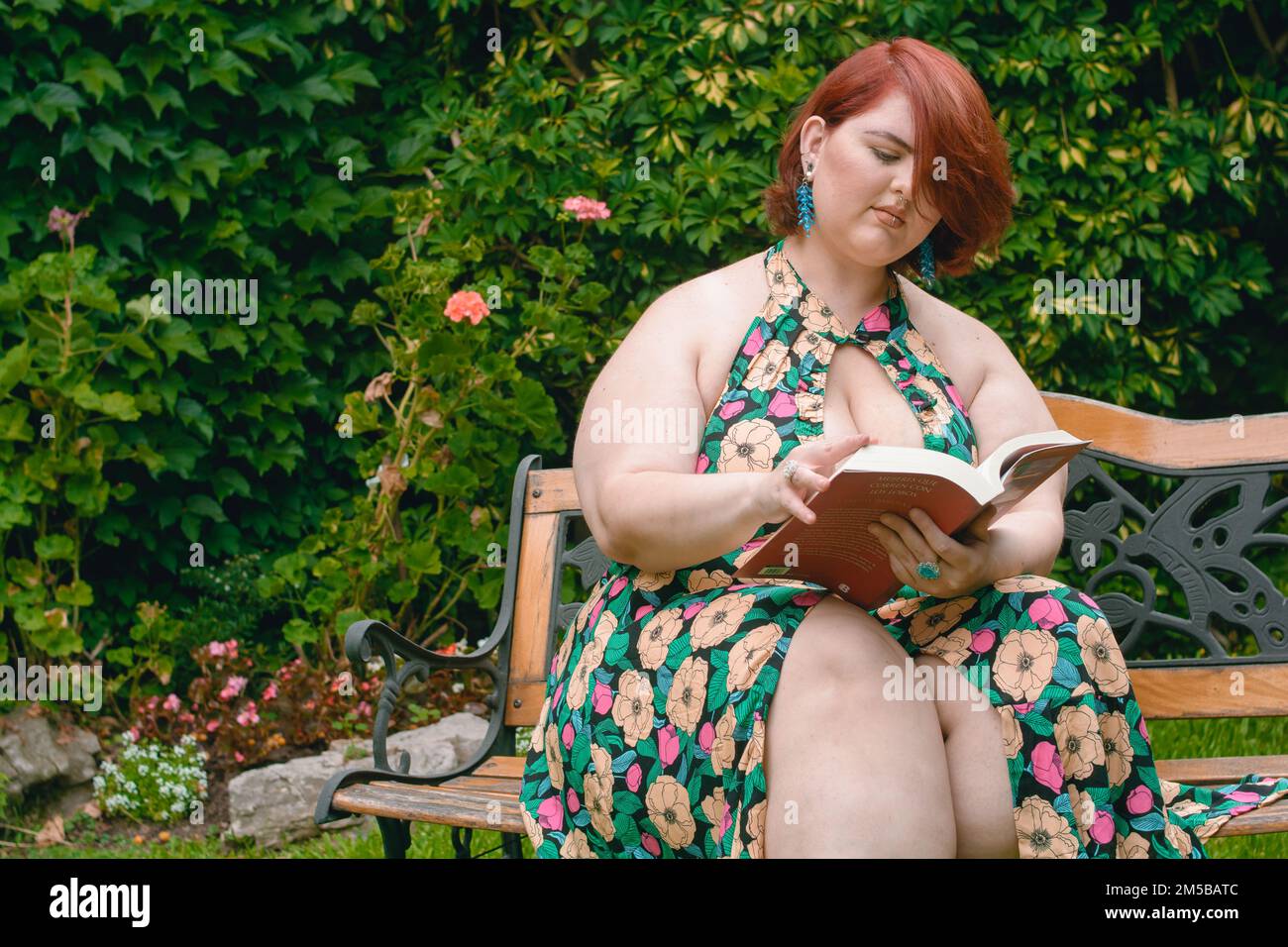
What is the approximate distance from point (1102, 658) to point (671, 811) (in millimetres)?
653

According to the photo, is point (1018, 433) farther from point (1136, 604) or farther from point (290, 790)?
point (290, 790)

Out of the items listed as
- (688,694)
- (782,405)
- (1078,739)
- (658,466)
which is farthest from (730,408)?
(1078,739)

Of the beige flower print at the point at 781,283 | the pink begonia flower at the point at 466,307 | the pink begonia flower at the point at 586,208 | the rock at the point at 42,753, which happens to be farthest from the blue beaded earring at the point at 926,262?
the rock at the point at 42,753

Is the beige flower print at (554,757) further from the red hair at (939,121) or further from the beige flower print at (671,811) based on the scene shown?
the red hair at (939,121)

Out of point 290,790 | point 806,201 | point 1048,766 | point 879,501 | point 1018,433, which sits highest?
point 806,201

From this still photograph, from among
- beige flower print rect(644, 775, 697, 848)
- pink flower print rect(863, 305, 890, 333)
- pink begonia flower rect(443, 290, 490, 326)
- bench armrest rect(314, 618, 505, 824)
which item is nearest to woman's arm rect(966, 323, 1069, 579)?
pink flower print rect(863, 305, 890, 333)

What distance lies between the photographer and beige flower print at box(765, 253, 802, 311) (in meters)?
2.31

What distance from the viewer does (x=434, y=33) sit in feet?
14.8

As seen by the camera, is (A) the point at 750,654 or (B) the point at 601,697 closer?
(A) the point at 750,654

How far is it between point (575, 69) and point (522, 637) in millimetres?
2278

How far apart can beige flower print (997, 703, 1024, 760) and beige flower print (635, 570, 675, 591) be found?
542 millimetres

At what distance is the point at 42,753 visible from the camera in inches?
147

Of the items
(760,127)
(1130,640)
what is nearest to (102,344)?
(760,127)
